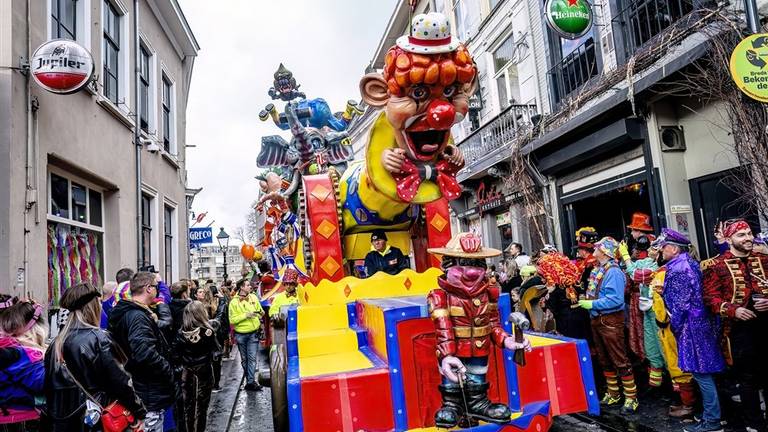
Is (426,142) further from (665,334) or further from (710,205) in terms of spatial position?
(710,205)

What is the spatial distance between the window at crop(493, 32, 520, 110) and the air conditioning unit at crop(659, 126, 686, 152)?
5.25 meters

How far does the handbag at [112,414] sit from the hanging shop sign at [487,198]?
11.8 metres

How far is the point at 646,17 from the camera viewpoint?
9.25 metres

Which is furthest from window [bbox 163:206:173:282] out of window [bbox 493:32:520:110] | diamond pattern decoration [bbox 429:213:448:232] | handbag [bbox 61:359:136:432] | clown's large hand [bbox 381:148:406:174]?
clown's large hand [bbox 381:148:406:174]

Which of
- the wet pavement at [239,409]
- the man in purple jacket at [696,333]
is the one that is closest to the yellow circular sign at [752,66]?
the man in purple jacket at [696,333]

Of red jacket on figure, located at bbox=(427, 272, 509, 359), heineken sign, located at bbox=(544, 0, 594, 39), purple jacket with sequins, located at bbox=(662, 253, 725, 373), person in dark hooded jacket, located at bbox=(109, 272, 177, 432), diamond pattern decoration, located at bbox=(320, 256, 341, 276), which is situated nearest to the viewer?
red jacket on figure, located at bbox=(427, 272, 509, 359)

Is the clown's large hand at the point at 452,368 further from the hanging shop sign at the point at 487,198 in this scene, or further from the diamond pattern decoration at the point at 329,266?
the hanging shop sign at the point at 487,198

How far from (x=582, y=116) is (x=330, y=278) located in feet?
23.8

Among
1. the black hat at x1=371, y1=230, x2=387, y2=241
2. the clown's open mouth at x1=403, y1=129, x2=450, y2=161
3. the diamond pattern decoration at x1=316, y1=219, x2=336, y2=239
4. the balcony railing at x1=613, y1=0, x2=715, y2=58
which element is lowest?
the black hat at x1=371, y1=230, x2=387, y2=241

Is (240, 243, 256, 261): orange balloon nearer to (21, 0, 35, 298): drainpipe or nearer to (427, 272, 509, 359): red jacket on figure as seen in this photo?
(21, 0, 35, 298): drainpipe

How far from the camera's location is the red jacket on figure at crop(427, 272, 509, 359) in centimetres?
310

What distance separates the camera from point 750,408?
4320 mm

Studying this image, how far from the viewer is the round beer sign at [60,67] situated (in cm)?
645

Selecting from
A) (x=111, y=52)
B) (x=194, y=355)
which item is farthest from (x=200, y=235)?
(x=194, y=355)
